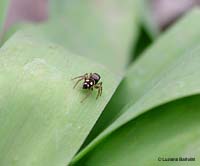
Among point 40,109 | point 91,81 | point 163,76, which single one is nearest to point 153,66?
point 163,76

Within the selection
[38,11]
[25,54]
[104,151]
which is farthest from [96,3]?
[104,151]

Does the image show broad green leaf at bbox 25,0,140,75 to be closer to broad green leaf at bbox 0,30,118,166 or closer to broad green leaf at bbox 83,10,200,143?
broad green leaf at bbox 83,10,200,143

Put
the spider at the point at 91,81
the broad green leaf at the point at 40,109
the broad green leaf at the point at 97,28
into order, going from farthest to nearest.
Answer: the broad green leaf at the point at 97,28 → the spider at the point at 91,81 → the broad green leaf at the point at 40,109

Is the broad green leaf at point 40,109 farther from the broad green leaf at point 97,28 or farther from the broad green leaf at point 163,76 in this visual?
the broad green leaf at point 97,28

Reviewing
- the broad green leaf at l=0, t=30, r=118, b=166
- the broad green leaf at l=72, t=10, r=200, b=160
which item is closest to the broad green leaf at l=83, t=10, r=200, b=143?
the broad green leaf at l=72, t=10, r=200, b=160

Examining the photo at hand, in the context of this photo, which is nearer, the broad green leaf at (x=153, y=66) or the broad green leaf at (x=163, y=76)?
the broad green leaf at (x=163, y=76)

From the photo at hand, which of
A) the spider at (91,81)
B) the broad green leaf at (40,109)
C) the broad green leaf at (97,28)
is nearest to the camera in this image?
the broad green leaf at (40,109)

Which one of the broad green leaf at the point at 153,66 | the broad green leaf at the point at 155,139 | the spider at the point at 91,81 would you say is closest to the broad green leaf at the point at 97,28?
the broad green leaf at the point at 153,66
